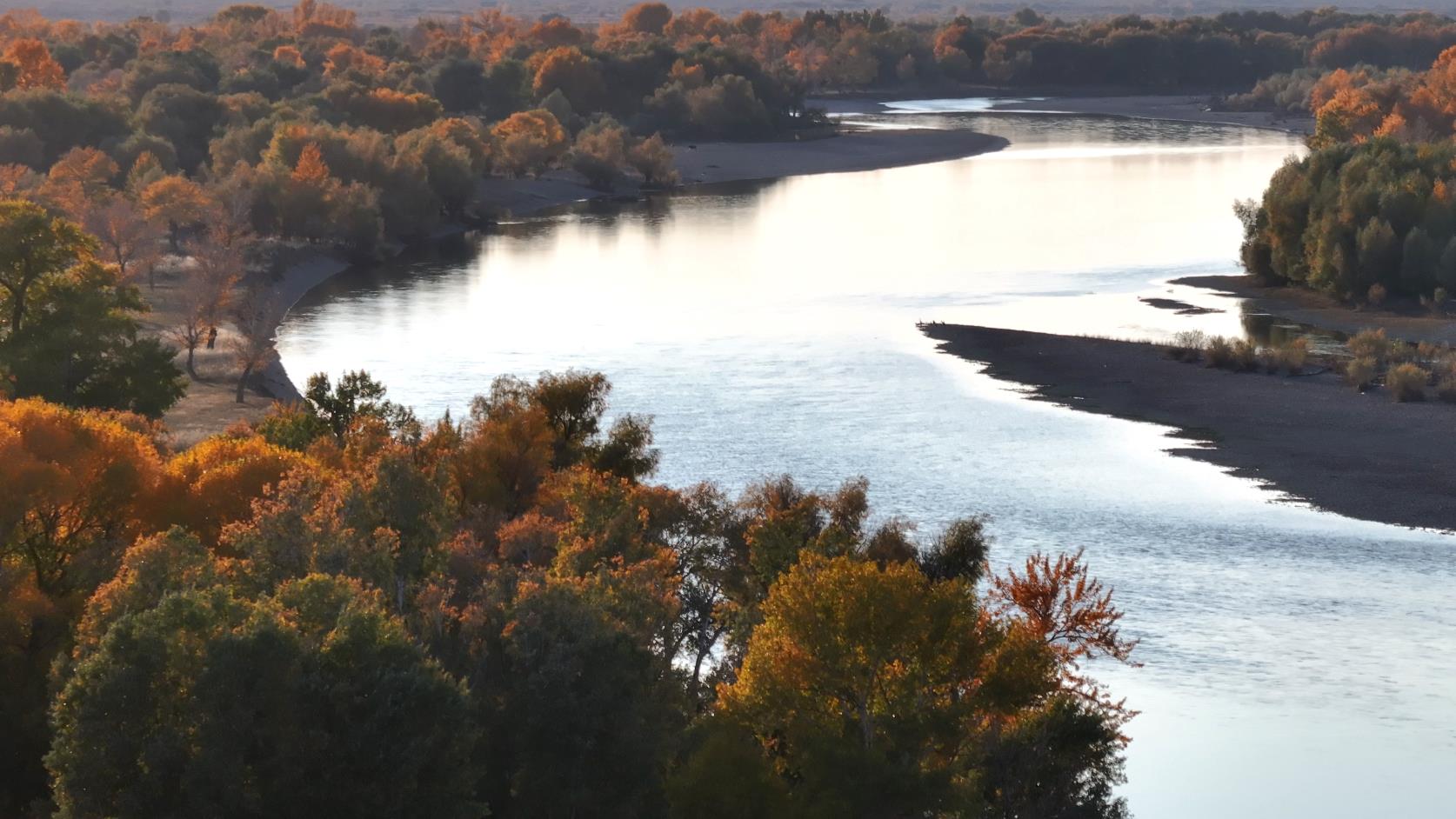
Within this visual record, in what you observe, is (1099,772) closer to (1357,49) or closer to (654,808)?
(654,808)

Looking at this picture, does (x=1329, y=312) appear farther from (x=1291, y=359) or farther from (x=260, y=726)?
(x=260, y=726)

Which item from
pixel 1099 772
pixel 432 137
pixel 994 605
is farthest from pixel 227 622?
pixel 432 137

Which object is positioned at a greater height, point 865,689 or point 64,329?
point 64,329

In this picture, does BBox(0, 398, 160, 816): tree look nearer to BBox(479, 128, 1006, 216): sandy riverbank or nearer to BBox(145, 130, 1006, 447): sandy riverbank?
BBox(145, 130, 1006, 447): sandy riverbank

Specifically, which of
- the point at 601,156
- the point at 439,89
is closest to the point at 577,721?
the point at 601,156

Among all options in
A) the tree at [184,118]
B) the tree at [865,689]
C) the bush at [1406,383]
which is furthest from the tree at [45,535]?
the tree at [184,118]

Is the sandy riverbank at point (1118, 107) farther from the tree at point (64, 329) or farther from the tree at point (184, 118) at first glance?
the tree at point (64, 329)
